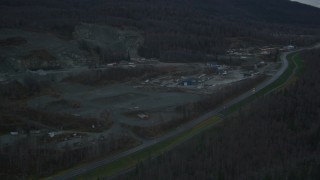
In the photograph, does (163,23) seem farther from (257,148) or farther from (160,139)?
(257,148)

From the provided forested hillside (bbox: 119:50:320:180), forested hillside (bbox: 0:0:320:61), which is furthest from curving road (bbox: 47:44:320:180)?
forested hillside (bbox: 0:0:320:61)

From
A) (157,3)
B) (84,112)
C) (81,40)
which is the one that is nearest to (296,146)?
(84,112)

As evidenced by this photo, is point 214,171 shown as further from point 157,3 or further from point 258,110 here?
point 157,3

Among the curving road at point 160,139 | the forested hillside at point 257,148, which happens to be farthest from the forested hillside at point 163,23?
the forested hillside at point 257,148

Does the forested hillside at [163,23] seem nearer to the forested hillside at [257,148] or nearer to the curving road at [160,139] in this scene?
the curving road at [160,139]

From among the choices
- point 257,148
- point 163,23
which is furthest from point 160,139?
point 163,23
